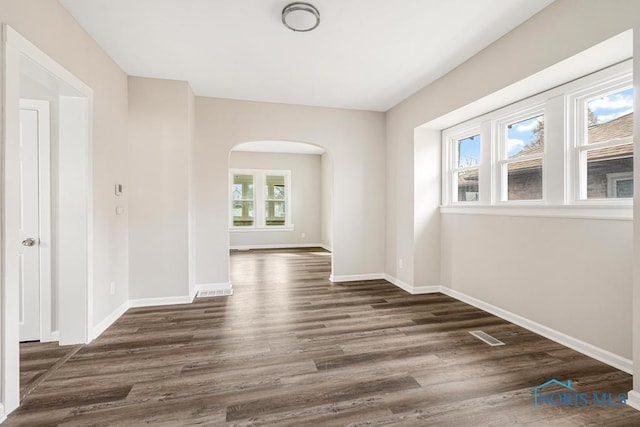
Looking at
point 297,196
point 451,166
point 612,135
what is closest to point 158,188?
point 451,166

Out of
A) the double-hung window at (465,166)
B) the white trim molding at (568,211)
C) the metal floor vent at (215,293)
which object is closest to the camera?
the white trim molding at (568,211)

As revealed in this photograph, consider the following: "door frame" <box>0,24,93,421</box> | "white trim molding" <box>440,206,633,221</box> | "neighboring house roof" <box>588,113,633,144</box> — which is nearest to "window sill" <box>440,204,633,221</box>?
"white trim molding" <box>440,206,633,221</box>

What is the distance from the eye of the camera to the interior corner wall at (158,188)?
11.6 ft

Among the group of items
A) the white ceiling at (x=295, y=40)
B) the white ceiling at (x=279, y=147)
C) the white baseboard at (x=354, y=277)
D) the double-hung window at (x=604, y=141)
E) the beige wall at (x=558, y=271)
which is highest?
the white ceiling at (x=279, y=147)

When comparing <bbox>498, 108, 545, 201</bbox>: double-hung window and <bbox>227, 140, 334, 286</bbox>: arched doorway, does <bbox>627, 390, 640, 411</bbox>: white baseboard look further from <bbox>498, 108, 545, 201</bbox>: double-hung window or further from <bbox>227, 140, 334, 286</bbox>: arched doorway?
<bbox>227, 140, 334, 286</bbox>: arched doorway

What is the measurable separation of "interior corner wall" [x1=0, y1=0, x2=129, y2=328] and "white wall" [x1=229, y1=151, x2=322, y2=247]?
5207mm

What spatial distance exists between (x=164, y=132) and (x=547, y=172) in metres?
4.20

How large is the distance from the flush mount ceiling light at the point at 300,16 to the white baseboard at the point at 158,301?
329 cm

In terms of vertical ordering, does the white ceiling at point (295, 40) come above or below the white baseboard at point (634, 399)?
above

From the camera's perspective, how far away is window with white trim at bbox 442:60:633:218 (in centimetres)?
228

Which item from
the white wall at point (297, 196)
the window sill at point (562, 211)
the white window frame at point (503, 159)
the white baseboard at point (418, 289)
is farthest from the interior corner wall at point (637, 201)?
the white wall at point (297, 196)

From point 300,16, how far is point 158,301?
351cm

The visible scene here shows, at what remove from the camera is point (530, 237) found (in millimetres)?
2875

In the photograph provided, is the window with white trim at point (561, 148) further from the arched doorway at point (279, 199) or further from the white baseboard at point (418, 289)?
the arched doorway at point (279, 199)
